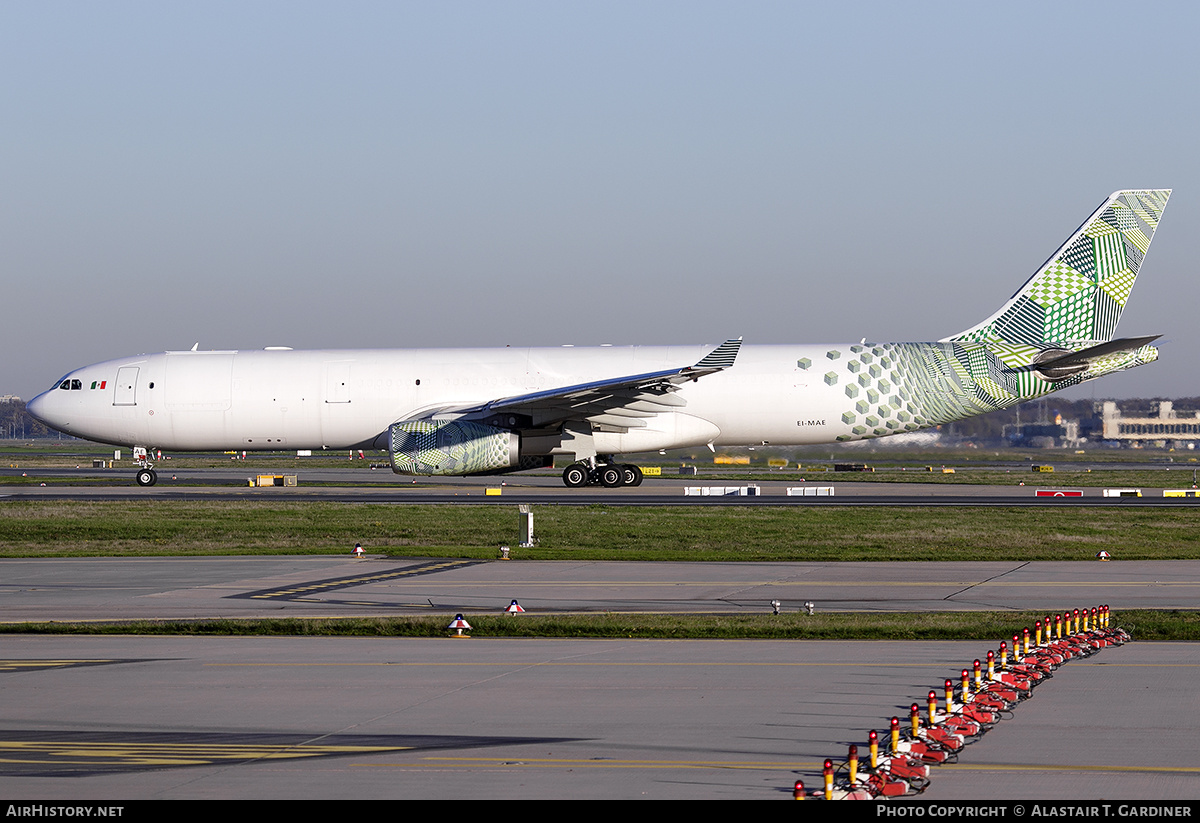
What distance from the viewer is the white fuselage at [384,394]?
40.0 m

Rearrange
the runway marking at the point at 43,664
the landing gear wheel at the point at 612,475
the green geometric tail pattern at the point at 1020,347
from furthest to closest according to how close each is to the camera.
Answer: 1. the landing gear wheel at the point at 612,475
2. the green geometric tail pattern at the point at 1020,347
3. the runway marking at the point at 43,664

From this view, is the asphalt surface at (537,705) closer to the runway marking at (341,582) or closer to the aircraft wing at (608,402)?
the runway marking at (341,582)

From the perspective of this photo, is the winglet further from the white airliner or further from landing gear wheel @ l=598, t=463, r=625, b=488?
landing gear wheel @ l=598, t=463, r=625, b=488

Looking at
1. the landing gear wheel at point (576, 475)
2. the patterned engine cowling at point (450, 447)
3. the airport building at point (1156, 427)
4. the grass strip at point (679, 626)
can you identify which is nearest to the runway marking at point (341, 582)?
the grass strip at point (679, 626)

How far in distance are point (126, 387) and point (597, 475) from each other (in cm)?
1696

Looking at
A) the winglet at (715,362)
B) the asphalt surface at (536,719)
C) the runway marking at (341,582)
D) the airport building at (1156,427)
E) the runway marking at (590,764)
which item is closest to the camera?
the asphalt surface at (536,719)

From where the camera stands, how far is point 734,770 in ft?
28.0

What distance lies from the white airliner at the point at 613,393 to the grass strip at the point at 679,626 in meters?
22.0

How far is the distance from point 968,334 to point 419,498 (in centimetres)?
1979

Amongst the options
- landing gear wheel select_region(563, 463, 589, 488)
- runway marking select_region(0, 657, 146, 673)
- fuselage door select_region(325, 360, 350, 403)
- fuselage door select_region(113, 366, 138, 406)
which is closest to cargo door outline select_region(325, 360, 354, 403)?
fuselage door select_region(325, 360, 350, 403)

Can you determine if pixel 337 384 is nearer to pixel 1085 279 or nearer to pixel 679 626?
pixel 1085 279

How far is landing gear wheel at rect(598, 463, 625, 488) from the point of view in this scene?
42.1m

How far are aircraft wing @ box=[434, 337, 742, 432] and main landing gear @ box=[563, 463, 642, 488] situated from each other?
242cm

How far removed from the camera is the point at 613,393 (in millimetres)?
37750
